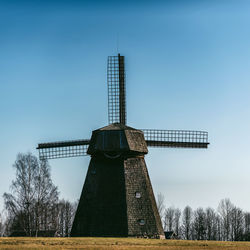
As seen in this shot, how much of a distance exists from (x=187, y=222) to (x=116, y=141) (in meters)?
62.8

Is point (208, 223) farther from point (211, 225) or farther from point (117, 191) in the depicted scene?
point (117, 191)

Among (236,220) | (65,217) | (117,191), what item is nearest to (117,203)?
(117,191)

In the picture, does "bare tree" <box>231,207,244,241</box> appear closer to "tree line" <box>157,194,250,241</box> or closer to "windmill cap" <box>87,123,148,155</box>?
"tree line" <box>157,194,250,241</box>

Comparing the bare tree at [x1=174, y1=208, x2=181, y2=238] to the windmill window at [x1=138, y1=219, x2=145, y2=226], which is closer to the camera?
the windmill window at [x1=138, y1=219, x2=145, y2=226]

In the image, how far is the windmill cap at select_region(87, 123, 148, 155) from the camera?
3700 centimetres

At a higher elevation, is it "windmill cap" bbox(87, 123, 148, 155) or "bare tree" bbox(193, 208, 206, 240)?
"windmill cap" bbox(87, 123, 148, 155)

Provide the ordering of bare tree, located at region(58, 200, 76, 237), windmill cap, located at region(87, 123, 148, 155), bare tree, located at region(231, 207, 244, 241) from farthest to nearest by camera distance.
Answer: bare tree, located at region(231, 207, 244, 241) → bare tree, located at region(58, 200, 76, 237) → windmill cap, located at region(87, 123, 148, 155)

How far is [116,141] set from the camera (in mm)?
37156

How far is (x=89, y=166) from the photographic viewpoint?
37.9m

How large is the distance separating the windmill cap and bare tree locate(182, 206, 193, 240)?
193 feet

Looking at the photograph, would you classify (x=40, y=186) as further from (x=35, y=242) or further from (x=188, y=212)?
(x=188, y=212)

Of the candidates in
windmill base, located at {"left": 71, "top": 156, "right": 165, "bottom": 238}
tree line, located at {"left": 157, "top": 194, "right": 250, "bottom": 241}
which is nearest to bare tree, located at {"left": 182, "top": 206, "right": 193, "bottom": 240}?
tree line, located at {"left": 157, "top": 194, "right": 250, "bottom": 241}

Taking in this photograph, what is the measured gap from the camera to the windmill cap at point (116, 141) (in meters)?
37.0

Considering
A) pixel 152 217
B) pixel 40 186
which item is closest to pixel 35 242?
pixel 152 217
